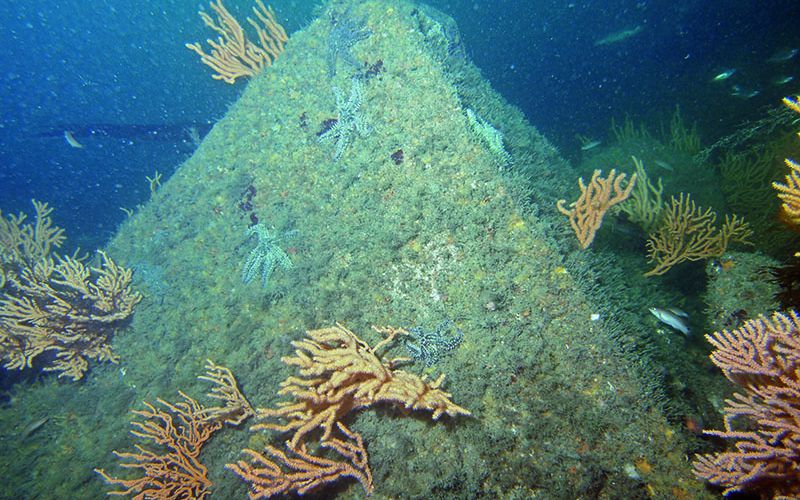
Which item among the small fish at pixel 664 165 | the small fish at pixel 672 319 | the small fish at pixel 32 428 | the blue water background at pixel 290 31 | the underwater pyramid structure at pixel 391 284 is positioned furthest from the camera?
the blue water background at pixel 290 31

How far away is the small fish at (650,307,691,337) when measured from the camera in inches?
144

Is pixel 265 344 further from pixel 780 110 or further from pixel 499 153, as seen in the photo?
pixel 780 110

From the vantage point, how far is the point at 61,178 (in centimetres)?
3872

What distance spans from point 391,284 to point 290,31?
9385 millimetres

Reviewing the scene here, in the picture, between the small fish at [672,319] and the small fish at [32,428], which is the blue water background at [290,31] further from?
the small fish at [672,319]

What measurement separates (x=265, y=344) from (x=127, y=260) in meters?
3.96

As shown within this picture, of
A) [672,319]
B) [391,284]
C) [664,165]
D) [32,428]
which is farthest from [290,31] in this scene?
[672,319]

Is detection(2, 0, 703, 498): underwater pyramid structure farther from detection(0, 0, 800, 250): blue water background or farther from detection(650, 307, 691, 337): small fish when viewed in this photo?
detection(0, 0, 800, 250): blue water background

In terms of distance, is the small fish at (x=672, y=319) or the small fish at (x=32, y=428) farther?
the small fish at (x=32, y=428)

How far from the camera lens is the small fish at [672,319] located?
3.65m

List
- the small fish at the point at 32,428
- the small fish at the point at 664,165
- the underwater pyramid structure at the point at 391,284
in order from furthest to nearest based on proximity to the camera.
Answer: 1. the small fish at the point at 664,165
2. the small fish at the point at 32,428
3. the underwater pyramid structure at the point at 391,284

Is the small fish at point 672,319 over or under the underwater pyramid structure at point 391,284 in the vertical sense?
under

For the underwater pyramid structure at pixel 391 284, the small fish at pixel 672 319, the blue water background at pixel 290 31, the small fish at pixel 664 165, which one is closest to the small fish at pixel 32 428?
the underwater pyramid structure at pixel 391 284

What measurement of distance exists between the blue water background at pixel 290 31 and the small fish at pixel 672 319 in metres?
8.13
